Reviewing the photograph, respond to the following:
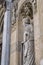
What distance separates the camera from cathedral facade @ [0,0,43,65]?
4016 mm

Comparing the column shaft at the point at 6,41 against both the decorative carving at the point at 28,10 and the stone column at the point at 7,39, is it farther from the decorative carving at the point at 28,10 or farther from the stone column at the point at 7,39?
the decorative carving at the point at 28,10

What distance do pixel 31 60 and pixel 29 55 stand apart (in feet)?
0.33

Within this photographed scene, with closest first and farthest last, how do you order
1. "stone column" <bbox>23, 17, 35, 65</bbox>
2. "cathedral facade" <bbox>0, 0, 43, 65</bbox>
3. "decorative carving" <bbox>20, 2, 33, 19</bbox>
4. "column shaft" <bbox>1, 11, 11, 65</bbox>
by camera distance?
"cathedral facade" <bbox>0, 0, 43, 65</bbox>
"stone column" <bbox>23, 17, 35, 65</bbox>
"decorative carving" <bbox>20, 2, 33, 19</bbox>
"column shaft" <bbox>1, 11, 11, 65</bbox>

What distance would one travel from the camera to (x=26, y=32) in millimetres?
4457

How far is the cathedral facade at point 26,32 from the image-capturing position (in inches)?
158

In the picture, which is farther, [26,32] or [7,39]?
[7,39]

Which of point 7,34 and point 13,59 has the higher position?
point 7,34

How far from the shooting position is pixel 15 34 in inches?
218

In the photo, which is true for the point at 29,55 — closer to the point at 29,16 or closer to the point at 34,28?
the point at 34,28

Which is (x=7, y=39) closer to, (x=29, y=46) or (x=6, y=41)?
(x=6, y=41)

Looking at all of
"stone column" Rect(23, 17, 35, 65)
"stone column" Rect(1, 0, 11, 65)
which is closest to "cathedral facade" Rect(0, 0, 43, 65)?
"stone column" Rect(23, 17, 35, 65)

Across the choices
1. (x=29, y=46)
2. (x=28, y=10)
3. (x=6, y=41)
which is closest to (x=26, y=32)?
(x=29, y=46)

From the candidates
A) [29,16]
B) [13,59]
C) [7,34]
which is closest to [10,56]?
[13,59]

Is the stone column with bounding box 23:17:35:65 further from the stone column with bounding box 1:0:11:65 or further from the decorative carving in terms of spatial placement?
the stone column with bounding box 1:0:11:65
